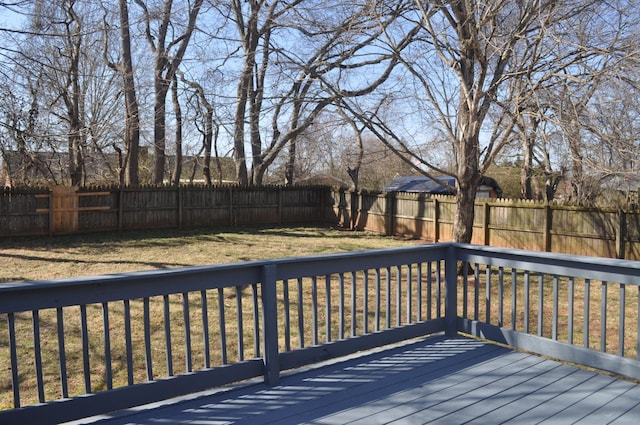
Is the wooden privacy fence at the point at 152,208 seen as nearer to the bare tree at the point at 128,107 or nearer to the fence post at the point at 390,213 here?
the bare tree at the point at 128,107

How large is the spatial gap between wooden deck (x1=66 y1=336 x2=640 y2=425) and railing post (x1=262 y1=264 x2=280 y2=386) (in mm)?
84

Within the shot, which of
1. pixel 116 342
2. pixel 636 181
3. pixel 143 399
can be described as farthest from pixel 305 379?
pixel 636 181

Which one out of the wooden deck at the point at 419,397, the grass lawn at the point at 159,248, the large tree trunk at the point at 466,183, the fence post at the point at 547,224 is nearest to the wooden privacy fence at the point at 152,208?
the grass lawn at the point at 159,248

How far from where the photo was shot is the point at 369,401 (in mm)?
2969

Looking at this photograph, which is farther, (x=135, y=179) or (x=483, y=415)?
(x=135, y=179)

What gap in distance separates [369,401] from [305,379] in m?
0.50

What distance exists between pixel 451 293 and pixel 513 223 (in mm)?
9528

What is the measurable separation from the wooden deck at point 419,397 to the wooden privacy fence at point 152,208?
1319cm

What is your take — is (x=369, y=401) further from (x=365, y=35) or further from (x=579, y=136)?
(x=365, y=35)

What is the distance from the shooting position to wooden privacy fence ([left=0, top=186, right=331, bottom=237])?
1415cm

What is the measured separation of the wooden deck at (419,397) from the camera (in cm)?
274

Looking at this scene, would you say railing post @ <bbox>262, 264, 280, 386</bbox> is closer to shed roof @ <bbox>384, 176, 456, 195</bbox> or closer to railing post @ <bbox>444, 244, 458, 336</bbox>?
railing post @ <bbox>444, 244, 458, 336</bbox>

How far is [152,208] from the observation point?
1661 cm

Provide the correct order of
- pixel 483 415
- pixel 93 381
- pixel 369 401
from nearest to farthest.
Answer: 1. pixel 483 415
2. pixel 369 401
3. pixel 93 381
